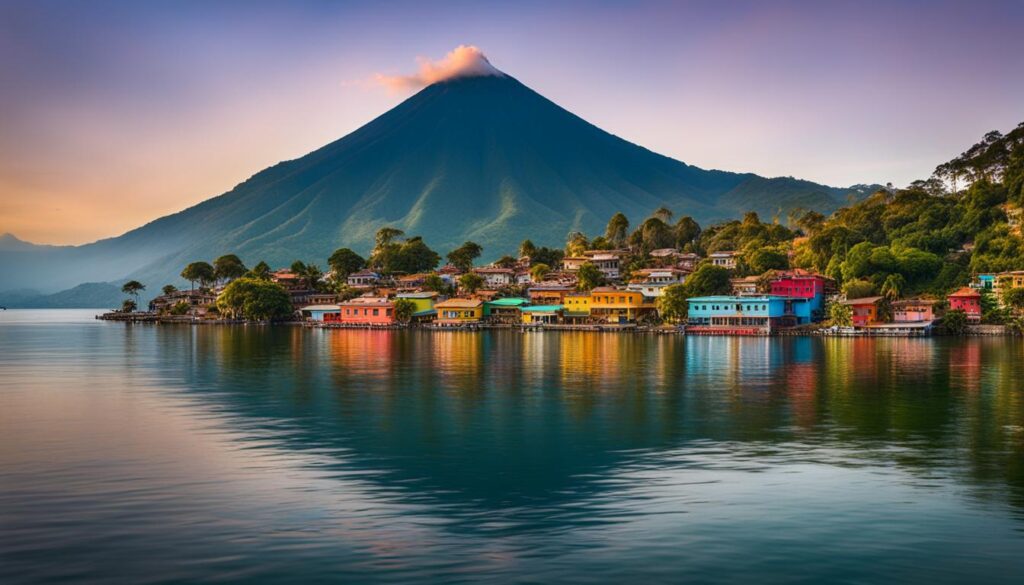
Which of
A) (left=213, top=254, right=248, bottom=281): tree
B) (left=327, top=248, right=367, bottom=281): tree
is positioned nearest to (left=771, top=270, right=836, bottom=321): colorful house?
(left=327, top=248, right=367, bottom=281): tree

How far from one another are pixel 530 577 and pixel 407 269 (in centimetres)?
9169

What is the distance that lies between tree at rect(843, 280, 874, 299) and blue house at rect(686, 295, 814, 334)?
4197mm

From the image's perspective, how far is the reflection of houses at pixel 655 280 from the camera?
253 feet

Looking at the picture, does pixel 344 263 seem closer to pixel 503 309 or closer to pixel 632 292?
pixel 503 309

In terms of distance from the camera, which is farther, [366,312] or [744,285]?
[366,312]

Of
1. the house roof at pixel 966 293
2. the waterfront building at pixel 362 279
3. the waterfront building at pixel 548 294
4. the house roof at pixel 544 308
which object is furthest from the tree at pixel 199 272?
the house roof at pixel 966 293

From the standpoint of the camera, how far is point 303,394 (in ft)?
83.3

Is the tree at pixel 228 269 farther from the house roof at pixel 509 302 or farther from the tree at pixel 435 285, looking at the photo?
the house roof at pixel 509 302

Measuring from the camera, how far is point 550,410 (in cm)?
2177

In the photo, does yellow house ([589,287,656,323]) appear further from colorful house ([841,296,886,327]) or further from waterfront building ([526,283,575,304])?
colorful house ([841,296,886,327])

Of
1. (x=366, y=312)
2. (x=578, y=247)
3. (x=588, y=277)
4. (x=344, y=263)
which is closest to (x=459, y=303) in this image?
(x=366, y=312)

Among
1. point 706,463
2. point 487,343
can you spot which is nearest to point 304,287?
point 487,343

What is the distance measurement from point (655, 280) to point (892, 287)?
2167 cm

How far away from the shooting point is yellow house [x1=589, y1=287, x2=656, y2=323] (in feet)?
241
